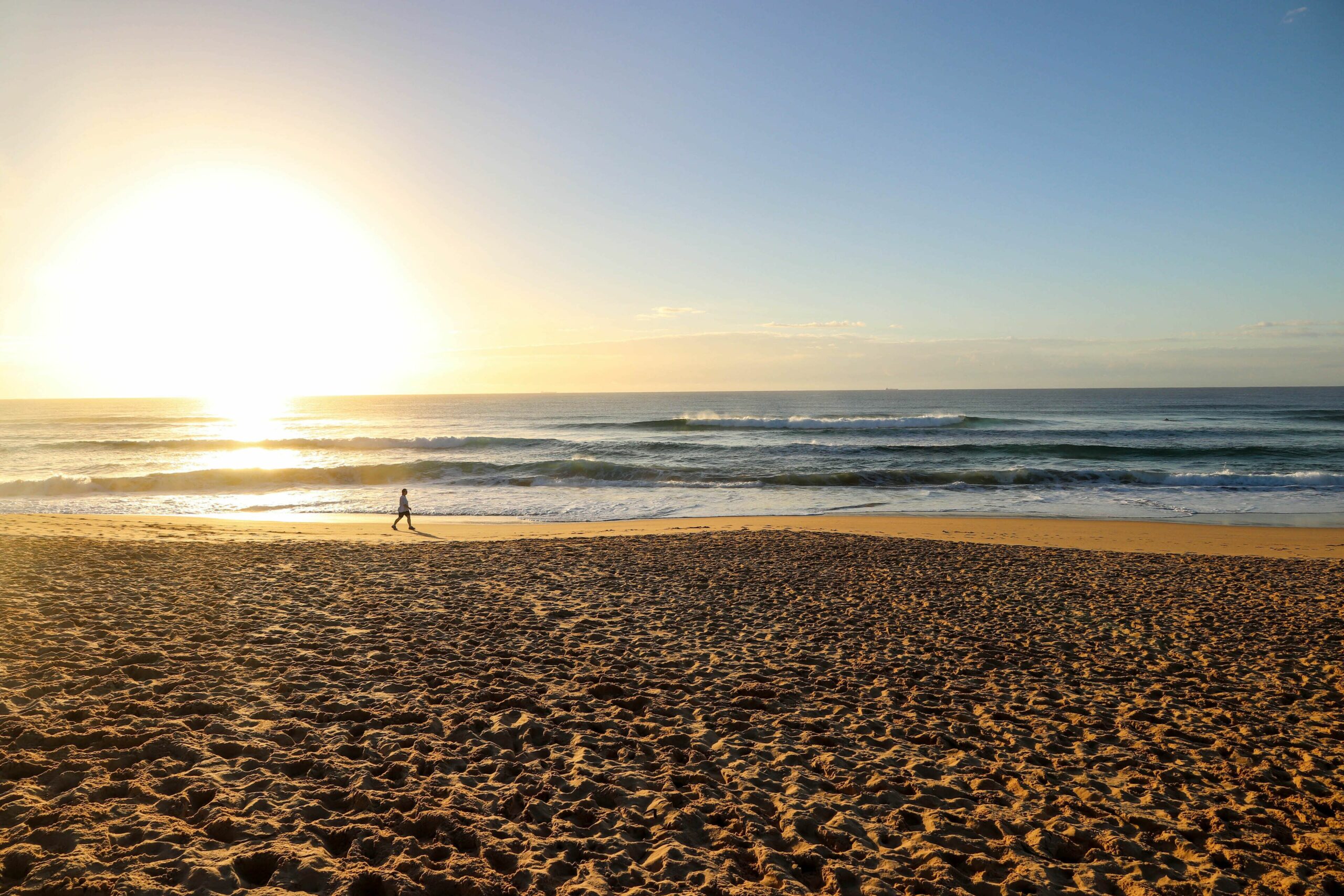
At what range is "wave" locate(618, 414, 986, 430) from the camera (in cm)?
5153

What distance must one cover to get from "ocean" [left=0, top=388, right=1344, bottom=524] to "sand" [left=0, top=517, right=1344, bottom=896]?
35.4 ft

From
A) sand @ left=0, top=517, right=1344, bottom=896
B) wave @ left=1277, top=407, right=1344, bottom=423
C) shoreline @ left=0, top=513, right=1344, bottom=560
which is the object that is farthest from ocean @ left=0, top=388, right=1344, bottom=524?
sand @ left=0, top=517, right=1344, bottom=896

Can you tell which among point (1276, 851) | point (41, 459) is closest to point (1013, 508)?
point (1276, 851)

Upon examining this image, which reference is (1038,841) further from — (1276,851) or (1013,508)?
(1013,508)

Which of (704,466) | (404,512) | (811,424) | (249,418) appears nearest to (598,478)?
(704,466)

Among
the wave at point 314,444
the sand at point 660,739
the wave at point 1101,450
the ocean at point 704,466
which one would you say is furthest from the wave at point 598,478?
the sand at point 660,739

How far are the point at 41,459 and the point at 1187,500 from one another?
4968cm

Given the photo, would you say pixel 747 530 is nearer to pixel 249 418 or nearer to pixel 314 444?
pixel 314 444

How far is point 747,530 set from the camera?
49.8ft

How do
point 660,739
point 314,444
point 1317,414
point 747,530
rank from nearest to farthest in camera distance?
point 660,739
point 747,530
point 314,444
point 1317,414

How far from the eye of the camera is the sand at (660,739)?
11.4ft

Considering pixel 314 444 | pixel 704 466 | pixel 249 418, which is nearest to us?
pixel 704 466

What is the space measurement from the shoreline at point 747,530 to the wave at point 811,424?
3387 centimetres

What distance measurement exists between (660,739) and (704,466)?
26859mm
